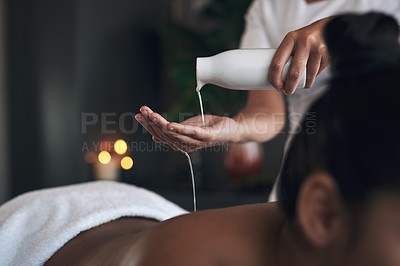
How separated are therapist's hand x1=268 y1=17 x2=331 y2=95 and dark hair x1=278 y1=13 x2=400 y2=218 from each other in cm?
7

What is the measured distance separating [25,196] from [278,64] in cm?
66

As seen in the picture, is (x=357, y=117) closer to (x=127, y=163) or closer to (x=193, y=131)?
(x=193, y=131)

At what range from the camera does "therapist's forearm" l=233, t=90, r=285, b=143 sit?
96cm

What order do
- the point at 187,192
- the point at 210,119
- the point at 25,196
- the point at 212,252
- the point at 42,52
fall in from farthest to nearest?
the point at 42,52 → the point at 187,192 → the point at 25,196 → the point at 210,119 → the point at 212,252

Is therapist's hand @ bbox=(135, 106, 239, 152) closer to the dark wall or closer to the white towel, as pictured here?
the white towel

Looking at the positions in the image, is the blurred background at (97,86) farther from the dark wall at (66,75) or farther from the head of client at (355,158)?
the head of client at (355,158)

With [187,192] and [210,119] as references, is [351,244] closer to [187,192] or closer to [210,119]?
[210,119]

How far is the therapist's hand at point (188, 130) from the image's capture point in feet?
2.19

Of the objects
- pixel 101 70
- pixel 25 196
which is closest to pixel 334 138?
pixel 25 196

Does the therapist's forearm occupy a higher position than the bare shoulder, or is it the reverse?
the therapist's forearm

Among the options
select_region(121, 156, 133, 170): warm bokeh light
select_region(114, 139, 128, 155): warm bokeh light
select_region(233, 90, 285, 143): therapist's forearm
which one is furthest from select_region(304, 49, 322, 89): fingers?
select_region(121, 156, 133, 170): warm bokeh light

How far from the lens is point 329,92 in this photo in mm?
476

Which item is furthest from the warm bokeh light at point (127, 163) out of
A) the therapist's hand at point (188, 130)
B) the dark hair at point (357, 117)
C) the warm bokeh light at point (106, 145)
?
the dark hair at point (357, 117)

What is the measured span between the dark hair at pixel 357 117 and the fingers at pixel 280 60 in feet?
0.27
